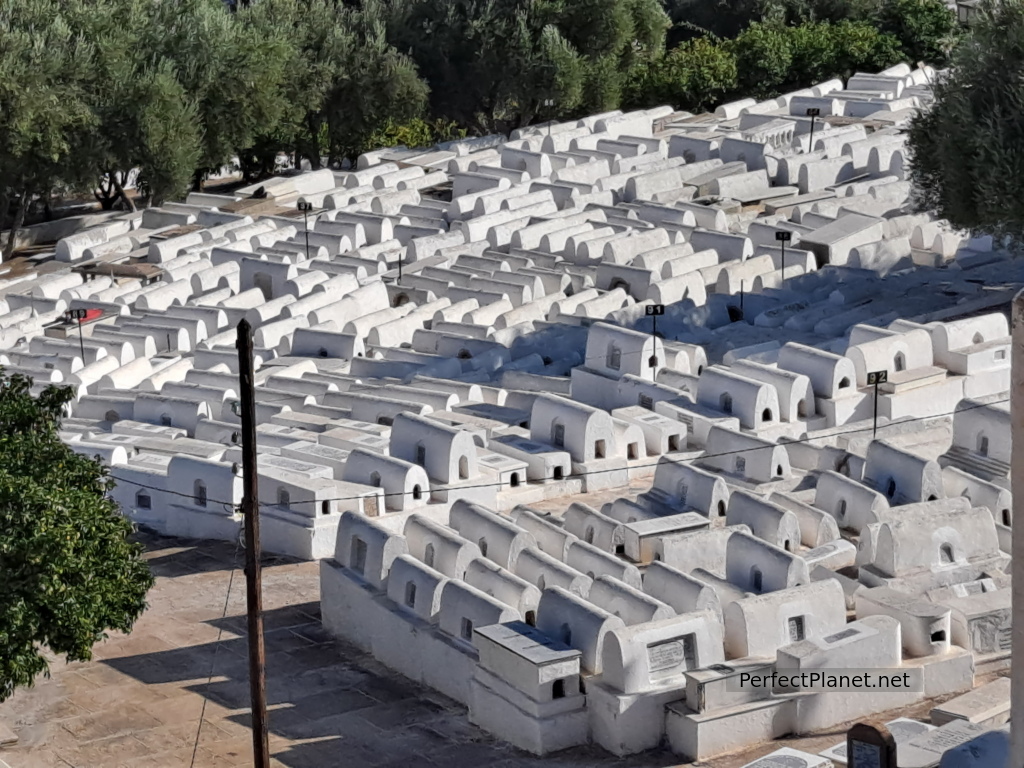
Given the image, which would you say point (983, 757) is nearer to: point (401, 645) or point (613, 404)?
point (401, 645)

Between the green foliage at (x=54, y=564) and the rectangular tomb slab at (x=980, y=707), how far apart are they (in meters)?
7.65

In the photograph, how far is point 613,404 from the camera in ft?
90.4

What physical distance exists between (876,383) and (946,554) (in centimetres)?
473

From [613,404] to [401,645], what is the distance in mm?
8357

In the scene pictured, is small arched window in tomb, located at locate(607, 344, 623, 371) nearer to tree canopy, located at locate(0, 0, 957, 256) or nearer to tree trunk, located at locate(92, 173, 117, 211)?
tree canopy, located at locate(0, 0, 957, 256)

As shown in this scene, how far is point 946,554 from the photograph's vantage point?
67.1ft

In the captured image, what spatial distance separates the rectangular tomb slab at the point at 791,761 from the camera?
54.2 feet

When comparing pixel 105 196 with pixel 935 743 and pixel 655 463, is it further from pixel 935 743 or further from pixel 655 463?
pixel 935 743

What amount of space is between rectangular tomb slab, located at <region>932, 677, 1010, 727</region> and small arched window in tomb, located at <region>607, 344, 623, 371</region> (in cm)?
1167

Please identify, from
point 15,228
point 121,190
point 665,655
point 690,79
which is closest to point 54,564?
point 665,655

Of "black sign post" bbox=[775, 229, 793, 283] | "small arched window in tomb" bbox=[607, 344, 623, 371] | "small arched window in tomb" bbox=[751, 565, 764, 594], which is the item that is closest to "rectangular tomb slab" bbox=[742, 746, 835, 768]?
"small arched window in tomb" bbox=[751, 565, 764, 594]

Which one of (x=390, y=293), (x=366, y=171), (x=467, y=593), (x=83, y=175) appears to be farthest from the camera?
(x=366, y=171)

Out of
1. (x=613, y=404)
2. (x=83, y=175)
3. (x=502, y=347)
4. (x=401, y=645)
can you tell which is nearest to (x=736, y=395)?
(x=613, y=404)

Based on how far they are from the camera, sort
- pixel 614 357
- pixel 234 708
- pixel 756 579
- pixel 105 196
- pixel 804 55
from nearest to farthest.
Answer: pixel 234 708 → pixel 756 579 → pixel 614 357 → pixel 105 196 → pixel 804 55
